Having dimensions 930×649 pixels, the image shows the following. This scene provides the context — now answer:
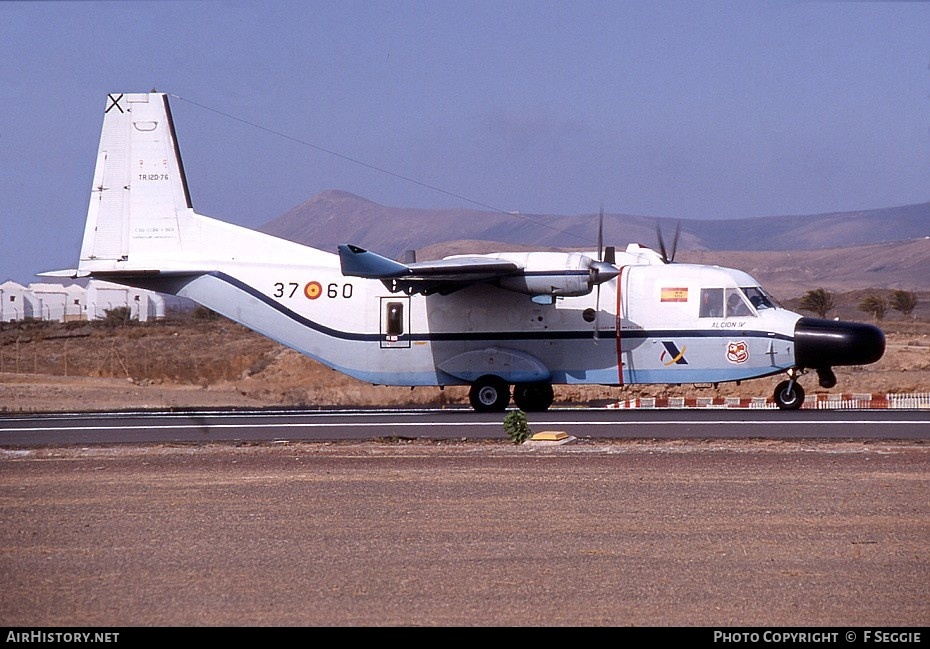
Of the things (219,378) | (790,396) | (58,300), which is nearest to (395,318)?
(790,396)

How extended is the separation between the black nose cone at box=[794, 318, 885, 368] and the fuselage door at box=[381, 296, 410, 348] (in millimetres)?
8002

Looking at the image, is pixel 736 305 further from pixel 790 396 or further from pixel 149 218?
pixel 149 218

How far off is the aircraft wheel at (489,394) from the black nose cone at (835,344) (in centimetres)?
591

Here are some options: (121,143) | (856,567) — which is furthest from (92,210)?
(856,567)

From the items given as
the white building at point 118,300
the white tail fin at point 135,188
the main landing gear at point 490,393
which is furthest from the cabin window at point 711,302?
the white building at point 118,300

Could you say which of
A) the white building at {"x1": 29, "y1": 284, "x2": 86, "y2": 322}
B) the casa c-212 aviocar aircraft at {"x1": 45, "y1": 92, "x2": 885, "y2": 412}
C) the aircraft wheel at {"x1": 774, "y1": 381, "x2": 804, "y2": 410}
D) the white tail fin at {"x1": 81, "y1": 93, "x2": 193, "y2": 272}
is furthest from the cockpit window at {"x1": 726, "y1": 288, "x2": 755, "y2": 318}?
the white building at {"x1": 29, "y1": 284, "x2": 86, "y2": 322}

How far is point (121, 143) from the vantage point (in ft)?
80.4

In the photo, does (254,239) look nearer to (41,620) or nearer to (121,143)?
(121,143)

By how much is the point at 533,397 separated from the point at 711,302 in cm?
433

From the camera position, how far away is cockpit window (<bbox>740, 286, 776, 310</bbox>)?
21609mm

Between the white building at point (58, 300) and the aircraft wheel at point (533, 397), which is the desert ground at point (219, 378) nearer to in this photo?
the aircraft wheel at point (533, 397)

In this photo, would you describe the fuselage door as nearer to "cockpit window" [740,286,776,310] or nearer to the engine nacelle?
the engine nacelle

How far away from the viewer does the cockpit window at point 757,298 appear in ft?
70.9

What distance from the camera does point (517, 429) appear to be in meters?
15.7
